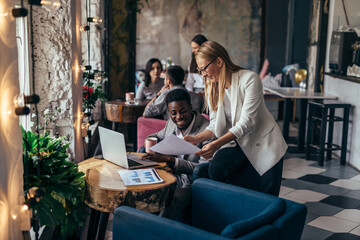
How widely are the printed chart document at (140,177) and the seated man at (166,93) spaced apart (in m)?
2.10

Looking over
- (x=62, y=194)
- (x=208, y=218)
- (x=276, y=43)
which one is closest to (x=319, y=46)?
(x=276, y=43)

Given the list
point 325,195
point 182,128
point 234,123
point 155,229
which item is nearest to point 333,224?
point 325,195

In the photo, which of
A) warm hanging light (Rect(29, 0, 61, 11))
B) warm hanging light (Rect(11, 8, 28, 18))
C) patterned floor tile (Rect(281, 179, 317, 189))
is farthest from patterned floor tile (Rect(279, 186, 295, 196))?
warm hanging light (Rect(11, 8, 28, 18))

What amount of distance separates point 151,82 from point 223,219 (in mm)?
3761

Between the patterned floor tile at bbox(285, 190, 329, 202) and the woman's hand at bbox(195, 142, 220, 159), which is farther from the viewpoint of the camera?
the patterned floor tile at bbox(285, 190, 329, 202)

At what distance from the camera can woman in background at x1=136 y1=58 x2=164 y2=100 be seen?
5840mm

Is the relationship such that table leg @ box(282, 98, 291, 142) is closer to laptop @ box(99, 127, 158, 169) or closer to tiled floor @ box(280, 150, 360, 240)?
tiled floor @ box(280, 150, 360, 240)

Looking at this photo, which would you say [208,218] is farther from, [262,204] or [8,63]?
[8,63]

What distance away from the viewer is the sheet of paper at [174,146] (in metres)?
2.71

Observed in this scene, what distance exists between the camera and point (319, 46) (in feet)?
20.8

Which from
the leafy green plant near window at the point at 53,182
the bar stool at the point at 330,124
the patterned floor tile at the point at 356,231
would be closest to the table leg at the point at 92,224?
the leafy green plant near window at the point at 53,182

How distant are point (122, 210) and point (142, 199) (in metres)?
0.28

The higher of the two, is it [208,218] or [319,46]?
[319,46]

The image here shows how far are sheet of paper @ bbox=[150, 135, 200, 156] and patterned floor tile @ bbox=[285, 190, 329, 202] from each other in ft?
6.74
